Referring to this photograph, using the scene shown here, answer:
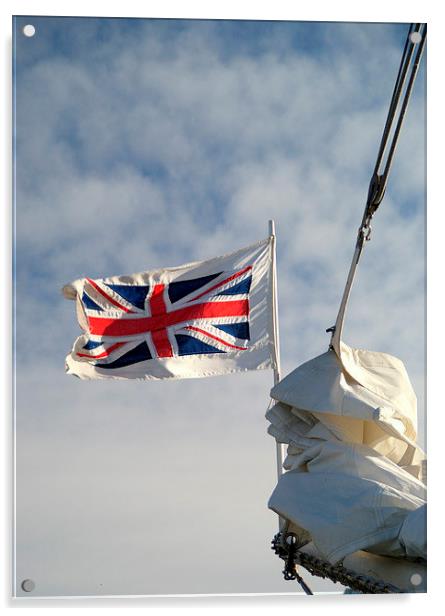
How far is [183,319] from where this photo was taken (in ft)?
24.1

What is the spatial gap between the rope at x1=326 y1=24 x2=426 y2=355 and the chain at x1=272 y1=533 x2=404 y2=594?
3.46 ft

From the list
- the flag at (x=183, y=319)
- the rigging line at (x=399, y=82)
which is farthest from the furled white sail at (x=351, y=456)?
the rigging line at (x=399, y=82)

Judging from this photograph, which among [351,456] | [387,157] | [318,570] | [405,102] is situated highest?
[405,102]

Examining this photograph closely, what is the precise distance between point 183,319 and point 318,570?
2233 mm

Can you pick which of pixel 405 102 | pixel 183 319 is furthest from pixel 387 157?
pixel 183 319

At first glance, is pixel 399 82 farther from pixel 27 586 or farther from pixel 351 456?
pixel 27 586

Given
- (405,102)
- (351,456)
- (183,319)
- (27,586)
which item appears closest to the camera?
(27,586)

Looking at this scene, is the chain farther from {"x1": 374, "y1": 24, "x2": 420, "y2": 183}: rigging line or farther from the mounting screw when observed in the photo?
{"x1": 374, "y1": 24, "x2": 420, "y2": 183}: rigging line

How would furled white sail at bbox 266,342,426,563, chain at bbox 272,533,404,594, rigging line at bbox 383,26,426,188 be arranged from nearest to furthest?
chain at bbox 272,533,404,594, furled white sail at bbox 266,342,426,563, rigging line at bbox 383,26,426,188

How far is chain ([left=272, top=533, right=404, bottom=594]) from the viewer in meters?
5.12

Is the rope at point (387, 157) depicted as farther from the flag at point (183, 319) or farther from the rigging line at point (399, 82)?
the flag at point (183, 319)

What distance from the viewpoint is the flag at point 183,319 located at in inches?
279

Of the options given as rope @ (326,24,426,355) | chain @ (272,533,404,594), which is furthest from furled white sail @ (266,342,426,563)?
rope @ (326,24,426,355)
